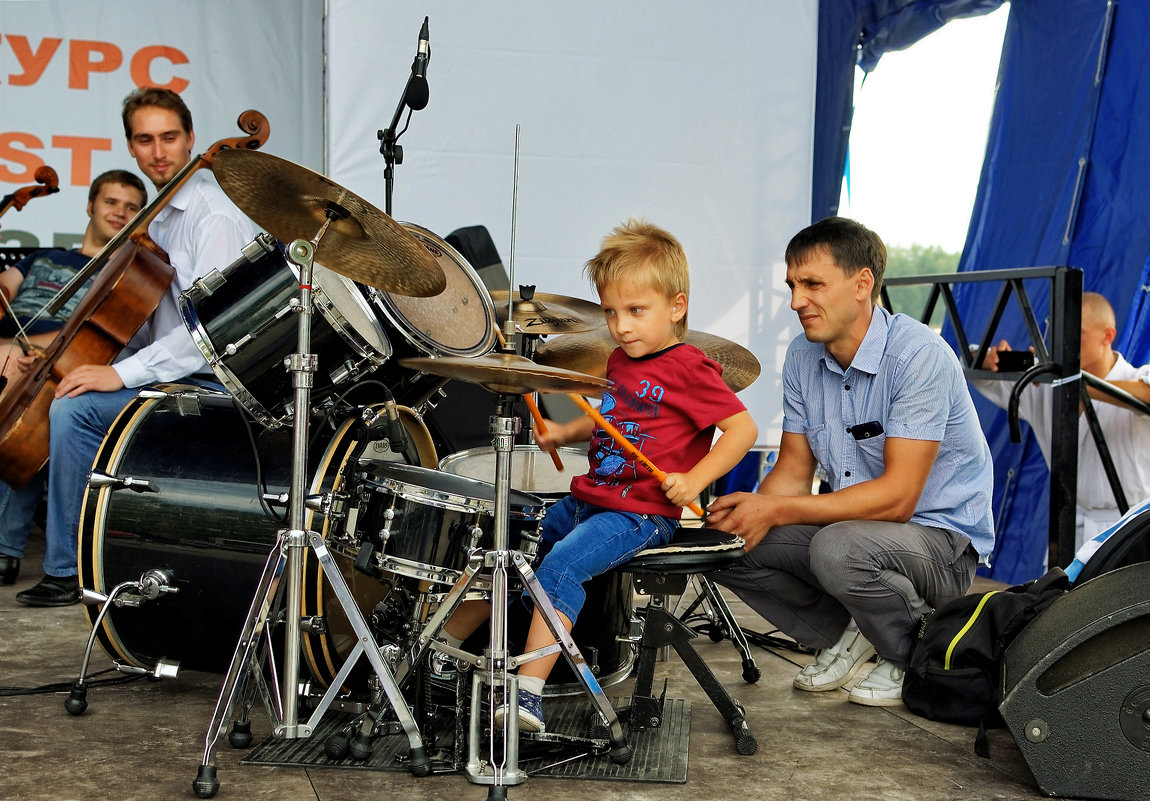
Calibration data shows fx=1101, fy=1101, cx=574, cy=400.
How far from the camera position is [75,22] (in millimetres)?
5387

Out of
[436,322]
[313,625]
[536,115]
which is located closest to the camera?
[313,625]

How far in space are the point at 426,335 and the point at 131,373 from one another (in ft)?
4.87

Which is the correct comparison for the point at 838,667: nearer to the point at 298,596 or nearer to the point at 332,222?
the point at 298,596

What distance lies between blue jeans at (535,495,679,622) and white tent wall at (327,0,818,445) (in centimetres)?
258

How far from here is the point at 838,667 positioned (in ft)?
9.80

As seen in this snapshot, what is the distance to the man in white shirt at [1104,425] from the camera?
4160 mm

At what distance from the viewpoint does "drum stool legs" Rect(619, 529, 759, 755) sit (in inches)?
93.3

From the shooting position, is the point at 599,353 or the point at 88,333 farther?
the point at 88,333

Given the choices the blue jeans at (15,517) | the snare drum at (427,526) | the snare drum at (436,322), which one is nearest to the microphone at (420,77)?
the snare drum at (436,322)

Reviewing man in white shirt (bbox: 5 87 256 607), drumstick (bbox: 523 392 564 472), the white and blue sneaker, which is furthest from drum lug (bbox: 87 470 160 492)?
the white and blue sneaker

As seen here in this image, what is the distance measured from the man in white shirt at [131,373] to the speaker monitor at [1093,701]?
266 centimetres

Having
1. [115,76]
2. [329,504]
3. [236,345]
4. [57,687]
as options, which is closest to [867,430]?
[329,504]

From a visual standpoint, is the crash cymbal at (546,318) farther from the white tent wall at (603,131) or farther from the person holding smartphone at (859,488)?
the white tent wall at (603,131)

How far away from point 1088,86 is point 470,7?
2.58 m
